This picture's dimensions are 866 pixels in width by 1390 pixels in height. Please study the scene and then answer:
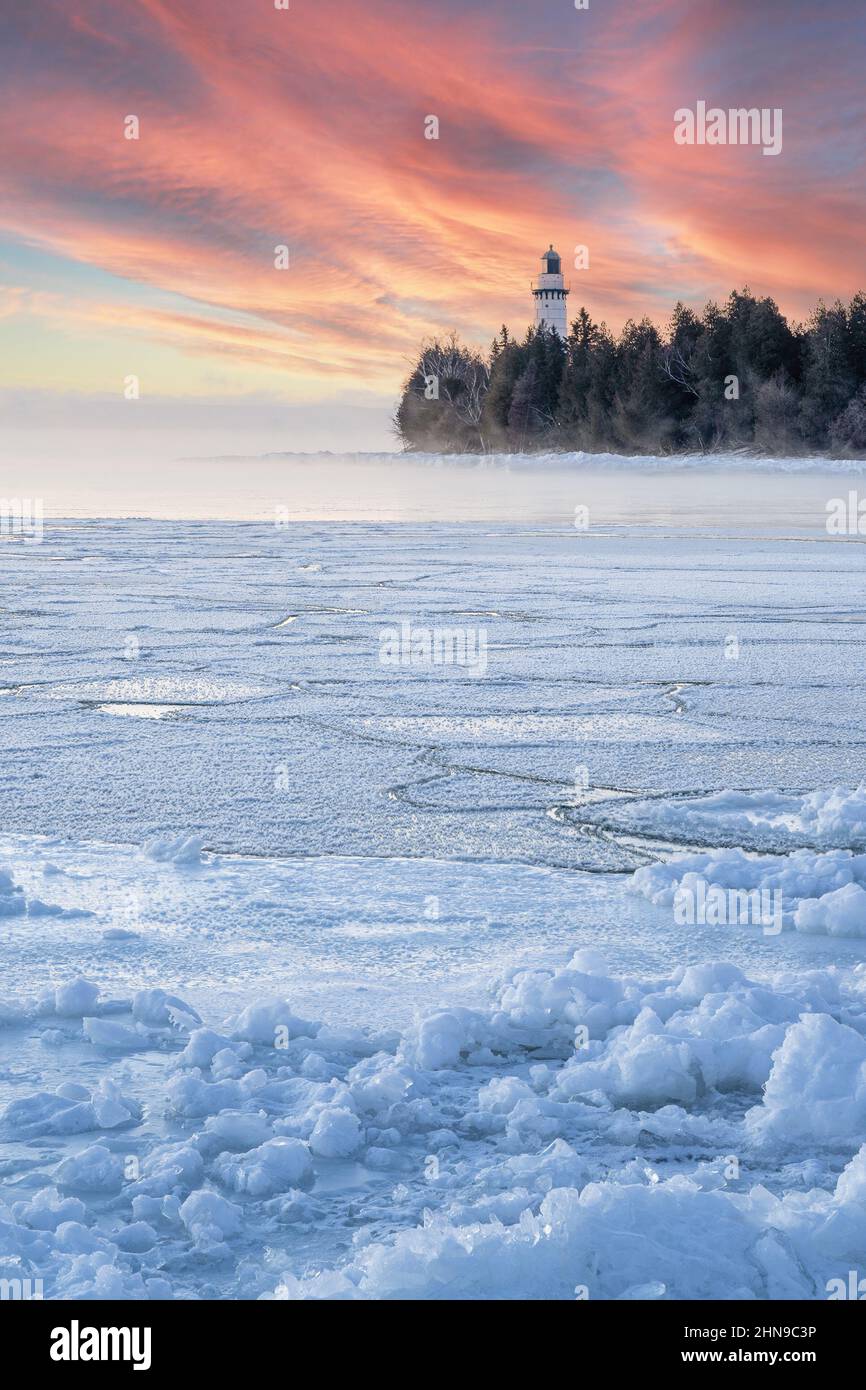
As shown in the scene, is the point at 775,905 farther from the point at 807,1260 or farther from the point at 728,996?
the point at 807,1260

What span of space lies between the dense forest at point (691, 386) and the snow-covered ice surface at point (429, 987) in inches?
1850

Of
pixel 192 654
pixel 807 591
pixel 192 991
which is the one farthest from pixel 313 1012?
pixel 807 591

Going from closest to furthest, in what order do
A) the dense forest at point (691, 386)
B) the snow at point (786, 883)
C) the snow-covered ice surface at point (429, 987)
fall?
the snow-covered ice surface at point (429, 987)
the snow at point (786, 883)
the dense forest at point (691, 386)

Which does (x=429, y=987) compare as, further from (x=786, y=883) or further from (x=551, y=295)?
(x=551, y=295)

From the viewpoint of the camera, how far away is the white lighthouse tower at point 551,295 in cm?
8512

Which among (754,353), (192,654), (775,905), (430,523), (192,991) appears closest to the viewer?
(192,991)

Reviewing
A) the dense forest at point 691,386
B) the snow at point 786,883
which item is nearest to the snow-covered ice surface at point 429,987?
the snow at point 786,883

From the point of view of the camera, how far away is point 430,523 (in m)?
19.5

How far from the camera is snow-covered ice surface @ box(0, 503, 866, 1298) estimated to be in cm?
161

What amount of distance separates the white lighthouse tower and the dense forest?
441 centimetres

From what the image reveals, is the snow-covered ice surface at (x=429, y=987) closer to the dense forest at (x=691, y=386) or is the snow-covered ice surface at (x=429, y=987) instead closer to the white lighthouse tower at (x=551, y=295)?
the dense forest at (x=691, y=386)

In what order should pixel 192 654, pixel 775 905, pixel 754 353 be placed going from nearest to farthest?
pixel 775 905
pixel 192 654
pixel 754 353

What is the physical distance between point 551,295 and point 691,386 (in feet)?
84.3
